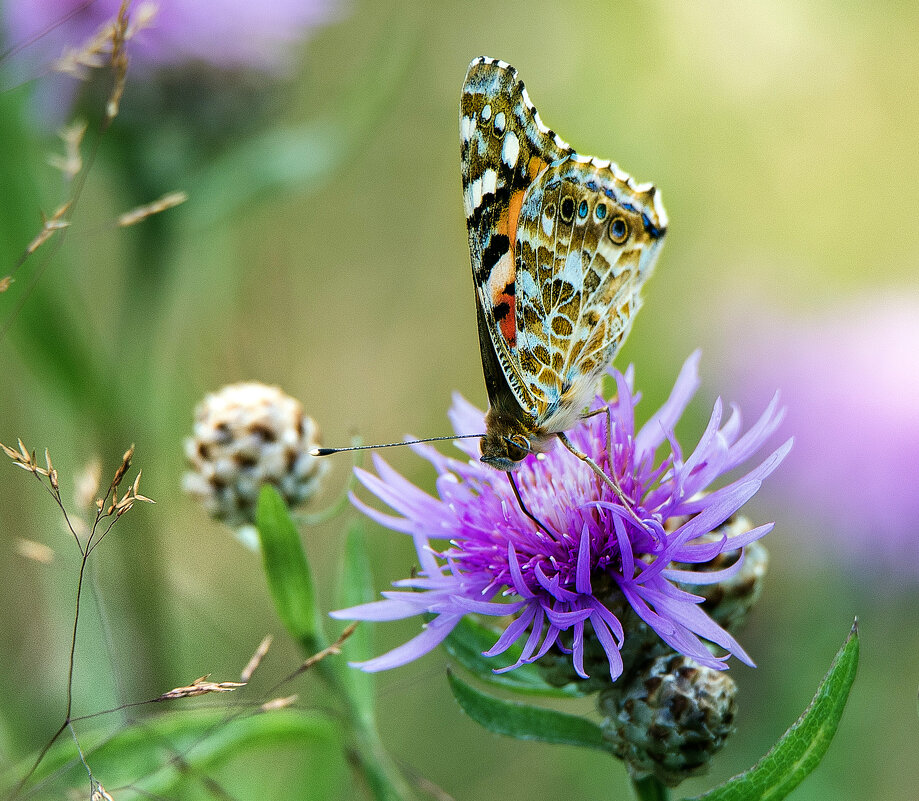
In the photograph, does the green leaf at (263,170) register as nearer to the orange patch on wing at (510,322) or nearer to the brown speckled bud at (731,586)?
the orange patch on wing at (510,322)

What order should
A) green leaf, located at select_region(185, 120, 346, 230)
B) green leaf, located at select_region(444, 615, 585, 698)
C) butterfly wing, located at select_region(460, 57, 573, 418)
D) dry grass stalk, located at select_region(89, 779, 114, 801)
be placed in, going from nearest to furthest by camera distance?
A: dry grass stalk, located at select_region(89, 779, 114, 801)
green leaf, located at select_region(444, 615, 585, 698)
butterfly wing, located at select_region(460, 57, 573, 418)
green leaf, located at select_region(185, 120, 346, 230)

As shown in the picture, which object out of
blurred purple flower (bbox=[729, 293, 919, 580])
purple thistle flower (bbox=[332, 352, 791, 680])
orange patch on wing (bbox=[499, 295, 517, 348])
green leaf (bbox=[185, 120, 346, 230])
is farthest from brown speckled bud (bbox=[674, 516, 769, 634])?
green leaf (bbox=[185, 120, 346, 230])

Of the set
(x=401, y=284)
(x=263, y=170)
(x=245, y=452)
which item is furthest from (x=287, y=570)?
(x=401, y=284)

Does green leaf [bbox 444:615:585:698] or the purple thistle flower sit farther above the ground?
the purple thistle flower

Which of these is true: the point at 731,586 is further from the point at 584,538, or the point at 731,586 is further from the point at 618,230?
the point at 618,230

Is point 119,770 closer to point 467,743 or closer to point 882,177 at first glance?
point 467,743

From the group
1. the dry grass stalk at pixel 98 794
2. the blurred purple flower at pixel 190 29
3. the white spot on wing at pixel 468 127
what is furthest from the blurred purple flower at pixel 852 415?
the dry grass stalk at pixel 98 794

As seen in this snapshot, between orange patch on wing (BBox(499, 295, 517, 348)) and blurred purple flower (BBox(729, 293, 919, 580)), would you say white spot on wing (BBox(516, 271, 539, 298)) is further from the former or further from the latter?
blurred purple flower (BBox(729, 293, 919, 580))
